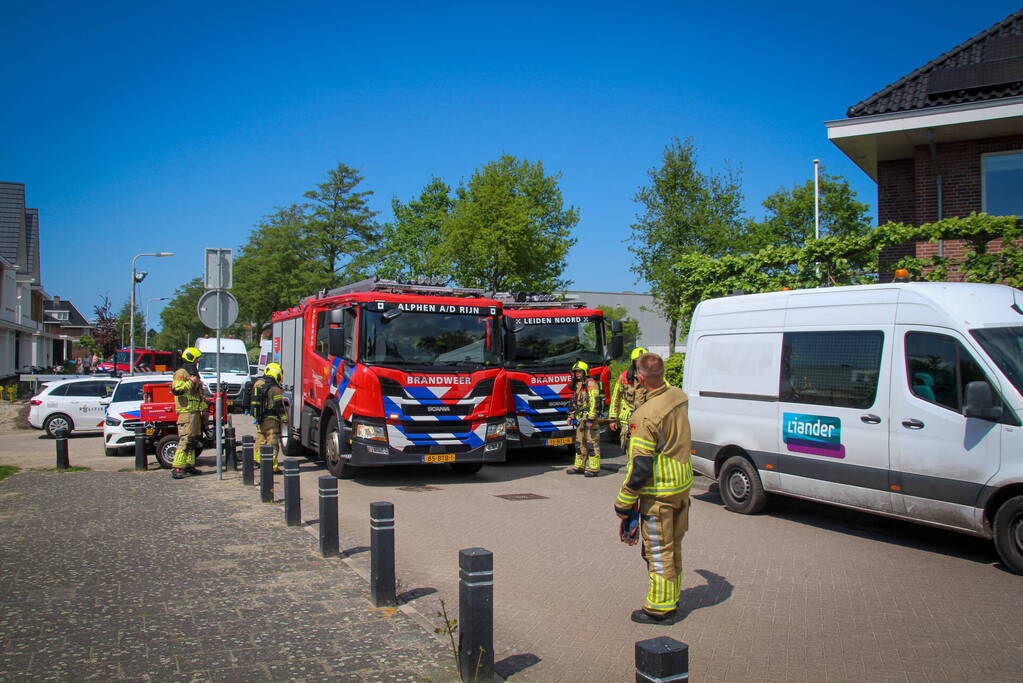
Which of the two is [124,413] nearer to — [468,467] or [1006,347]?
[468,467]

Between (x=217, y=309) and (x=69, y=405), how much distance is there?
12.2 meters

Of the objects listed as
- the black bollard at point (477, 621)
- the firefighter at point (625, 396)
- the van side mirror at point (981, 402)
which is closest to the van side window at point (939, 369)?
the van side mirror at point (981, 402)

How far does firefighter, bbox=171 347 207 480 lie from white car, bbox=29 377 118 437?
9.97 m

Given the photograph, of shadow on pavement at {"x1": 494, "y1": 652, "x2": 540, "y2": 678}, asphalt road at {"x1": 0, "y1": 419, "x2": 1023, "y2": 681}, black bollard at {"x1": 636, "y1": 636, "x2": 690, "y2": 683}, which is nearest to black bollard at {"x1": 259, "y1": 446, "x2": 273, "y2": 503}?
asphalt road at {"x1": 0, "y1": 419, "x2": 1023, "y2": 681}

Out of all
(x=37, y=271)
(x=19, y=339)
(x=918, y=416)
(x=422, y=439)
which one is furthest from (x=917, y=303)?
(x=37, y=271)

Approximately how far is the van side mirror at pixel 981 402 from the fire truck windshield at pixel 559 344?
345 inches

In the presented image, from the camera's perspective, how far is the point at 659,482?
18.3 ft

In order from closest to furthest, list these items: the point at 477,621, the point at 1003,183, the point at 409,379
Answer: the point at 477,621, the point at 409,379, the point at 1003,183

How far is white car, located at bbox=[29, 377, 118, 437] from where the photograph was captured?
21531 mm

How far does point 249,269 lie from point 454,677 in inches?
1922

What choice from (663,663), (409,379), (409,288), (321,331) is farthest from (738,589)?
(321,331)

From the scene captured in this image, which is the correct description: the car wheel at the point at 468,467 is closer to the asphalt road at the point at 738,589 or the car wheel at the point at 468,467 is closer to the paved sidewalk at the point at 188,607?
the asphalt road at the point at 738,589

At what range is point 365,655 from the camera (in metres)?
4.96

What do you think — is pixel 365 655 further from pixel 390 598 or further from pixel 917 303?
pixel 917 303
